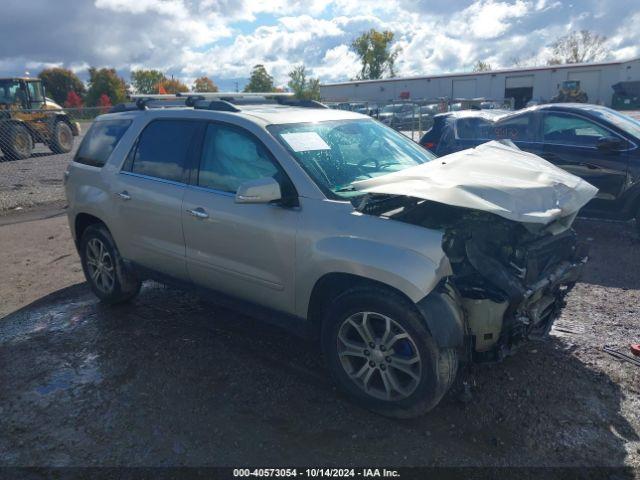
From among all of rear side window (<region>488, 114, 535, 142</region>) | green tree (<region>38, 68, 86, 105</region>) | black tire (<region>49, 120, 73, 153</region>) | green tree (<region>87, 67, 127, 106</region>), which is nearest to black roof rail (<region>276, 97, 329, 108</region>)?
rear side window (<region>488, 114, 535, 142</region>)

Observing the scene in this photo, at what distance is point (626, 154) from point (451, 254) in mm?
4686

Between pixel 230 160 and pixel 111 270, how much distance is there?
1920mm

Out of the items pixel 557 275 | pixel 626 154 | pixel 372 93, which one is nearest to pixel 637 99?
pixel 372 93

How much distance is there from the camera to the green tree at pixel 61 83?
225 ft

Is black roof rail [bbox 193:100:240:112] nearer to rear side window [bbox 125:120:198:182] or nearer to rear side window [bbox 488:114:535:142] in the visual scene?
rear side window [bbox 125:120:198:182]

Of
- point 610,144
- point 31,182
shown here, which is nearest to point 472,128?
point 610,144

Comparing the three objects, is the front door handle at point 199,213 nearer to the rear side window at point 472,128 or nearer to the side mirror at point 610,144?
the side mirror at point 610,144

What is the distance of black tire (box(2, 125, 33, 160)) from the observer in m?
17.2

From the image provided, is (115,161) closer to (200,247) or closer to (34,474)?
(200,247)

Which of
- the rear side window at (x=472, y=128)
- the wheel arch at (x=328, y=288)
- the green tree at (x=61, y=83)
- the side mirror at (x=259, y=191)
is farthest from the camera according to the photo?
the green tree at (x=61, y=83)

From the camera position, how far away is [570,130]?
7074mm

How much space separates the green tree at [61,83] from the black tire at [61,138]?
55.4 metres

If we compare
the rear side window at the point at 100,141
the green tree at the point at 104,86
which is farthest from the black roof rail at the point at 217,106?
the green tree at the point at 104,86

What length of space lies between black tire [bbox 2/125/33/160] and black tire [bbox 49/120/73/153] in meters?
1.07
